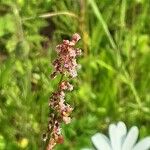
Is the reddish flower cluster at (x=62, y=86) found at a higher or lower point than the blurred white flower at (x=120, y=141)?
higher

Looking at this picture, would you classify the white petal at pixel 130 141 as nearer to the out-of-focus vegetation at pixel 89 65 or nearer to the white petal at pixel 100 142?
the white petal at pixel 100 142

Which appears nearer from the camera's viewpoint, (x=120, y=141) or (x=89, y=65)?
(x=120, y=141)

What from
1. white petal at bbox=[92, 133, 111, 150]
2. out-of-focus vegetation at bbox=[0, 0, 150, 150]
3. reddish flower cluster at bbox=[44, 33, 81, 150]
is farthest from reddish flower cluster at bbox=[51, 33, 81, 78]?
out-of-focus vegetation at bbox=[0, 0, 150, 150]

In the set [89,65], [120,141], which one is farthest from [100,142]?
[89,65]

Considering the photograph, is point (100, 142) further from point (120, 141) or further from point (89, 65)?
point (89, 65)

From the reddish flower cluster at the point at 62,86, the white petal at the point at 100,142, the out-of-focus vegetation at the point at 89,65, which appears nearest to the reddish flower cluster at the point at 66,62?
the reddish flower cluster at the point at 62,86

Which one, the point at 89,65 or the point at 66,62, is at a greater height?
the point at 89,65

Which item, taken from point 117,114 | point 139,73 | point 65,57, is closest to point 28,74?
point 65,57

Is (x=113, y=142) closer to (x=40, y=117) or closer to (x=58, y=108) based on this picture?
(x=58, y=108)

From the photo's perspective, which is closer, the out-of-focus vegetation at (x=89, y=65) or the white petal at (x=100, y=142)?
the white petal at (x=100, y=142)
